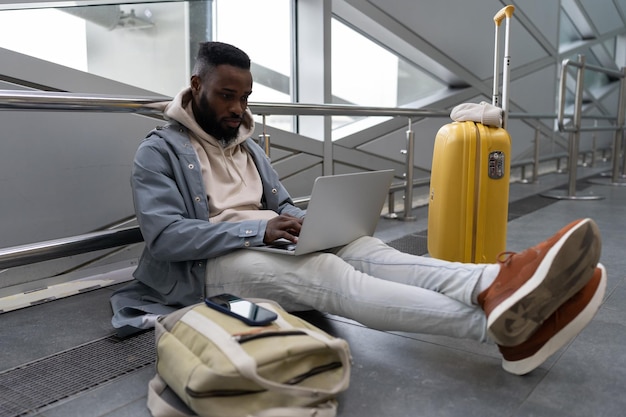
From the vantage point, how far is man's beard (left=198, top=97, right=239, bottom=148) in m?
1.87

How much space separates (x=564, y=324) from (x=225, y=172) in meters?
1.20

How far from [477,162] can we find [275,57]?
245 cm

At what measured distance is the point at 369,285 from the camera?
146 centimetres

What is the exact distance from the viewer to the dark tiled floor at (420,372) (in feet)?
4.15

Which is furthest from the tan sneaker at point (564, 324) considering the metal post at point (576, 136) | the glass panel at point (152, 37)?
the metal post at point (576, 136)

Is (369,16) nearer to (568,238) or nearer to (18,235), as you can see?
(18,235)

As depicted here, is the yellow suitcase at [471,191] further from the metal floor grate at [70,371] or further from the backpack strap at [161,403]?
the backpack strap at [161,403]

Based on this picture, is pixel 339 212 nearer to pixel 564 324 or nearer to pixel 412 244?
pixel 564 324

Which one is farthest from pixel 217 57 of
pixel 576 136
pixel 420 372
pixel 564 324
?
pixel 576 136

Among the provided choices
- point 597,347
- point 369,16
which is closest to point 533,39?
point 369,16

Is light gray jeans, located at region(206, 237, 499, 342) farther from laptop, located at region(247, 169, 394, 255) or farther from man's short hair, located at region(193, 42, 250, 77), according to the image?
man's short hair, located at region(193, 42, 250, 77)

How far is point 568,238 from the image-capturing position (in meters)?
1.22

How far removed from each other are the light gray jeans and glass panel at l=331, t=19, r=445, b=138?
3030 millimetres

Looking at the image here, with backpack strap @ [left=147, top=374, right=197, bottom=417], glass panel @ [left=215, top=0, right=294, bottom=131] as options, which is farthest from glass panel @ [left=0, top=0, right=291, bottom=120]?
backpack strap @ [left=147, top=374, right=197, bottom=417]
